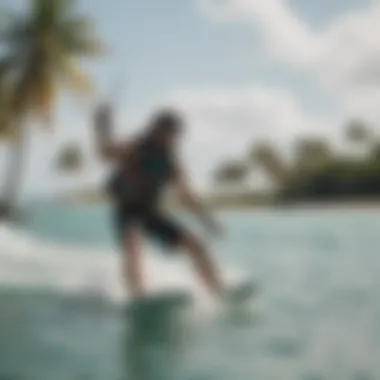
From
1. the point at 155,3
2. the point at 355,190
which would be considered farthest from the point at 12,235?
the point at 355,190

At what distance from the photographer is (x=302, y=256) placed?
1.12 metres

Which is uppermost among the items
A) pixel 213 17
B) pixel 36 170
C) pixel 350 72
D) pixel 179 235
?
pixel 213 17

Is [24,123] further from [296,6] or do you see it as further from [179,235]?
[296,6]

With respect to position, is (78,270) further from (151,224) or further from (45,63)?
(45,63)

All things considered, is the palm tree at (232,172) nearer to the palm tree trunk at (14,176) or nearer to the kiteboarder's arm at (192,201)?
the kiteboarder's arm at (192,201)

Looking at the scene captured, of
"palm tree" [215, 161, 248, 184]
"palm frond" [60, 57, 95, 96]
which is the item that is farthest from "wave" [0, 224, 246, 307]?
"palm frond" [60, 57, 95, 96]

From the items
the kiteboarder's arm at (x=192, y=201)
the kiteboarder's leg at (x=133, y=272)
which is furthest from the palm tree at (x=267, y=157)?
the kiteboarder's leg at (x=133, y=272)

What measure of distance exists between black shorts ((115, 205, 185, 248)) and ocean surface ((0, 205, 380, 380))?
19 millimetres

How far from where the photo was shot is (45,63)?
1.17 meters

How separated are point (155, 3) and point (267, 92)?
0.24 m

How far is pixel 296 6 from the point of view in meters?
1.18

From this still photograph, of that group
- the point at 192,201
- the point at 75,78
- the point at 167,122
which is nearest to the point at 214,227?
the point at 192,201

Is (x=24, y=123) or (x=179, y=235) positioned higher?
(x=24, y=123)

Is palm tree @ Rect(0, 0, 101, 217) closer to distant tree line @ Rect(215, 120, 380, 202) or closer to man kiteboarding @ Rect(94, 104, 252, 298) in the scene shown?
man kiteboarding @ Rect(94, 104, 252, 298)
